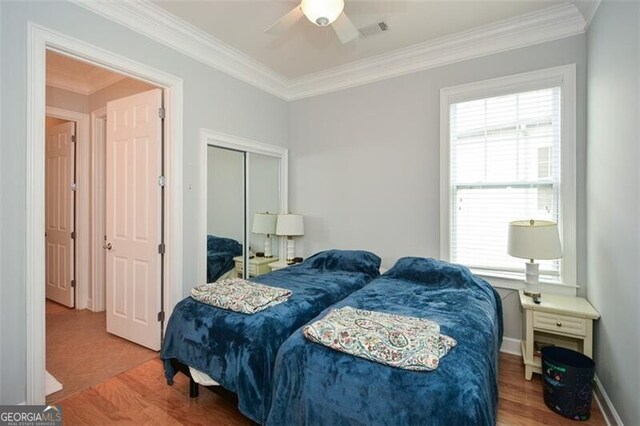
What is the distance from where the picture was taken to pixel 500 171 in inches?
114

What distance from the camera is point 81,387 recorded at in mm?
2336

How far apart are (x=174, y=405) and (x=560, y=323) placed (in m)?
2.88

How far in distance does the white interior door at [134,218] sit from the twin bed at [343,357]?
89 centimetres

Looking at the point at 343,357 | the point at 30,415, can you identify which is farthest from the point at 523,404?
the point at 30,415

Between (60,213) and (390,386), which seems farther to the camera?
(60,213)

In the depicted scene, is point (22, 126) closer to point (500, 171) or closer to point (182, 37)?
point (182, 37)

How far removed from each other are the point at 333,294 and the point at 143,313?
187 centimetres

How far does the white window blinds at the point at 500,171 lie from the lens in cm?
271

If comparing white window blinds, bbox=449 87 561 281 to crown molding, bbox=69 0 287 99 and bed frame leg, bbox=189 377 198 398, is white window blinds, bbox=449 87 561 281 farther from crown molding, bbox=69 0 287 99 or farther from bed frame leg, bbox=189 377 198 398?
bed frame leg, bbox=189 377 198 398

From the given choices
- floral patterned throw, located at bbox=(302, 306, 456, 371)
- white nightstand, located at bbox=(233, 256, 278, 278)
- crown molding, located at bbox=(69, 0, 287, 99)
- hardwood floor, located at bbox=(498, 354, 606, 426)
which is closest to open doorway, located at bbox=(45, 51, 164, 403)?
crown molding, located at bbox=(69, 0, 287, 99)

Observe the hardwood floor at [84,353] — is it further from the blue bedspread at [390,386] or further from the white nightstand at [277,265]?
the blue bedspread at [390,386]

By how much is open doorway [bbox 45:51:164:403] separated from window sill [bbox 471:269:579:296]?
311 cm

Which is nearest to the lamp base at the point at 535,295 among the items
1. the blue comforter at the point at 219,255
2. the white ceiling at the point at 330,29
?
the white ceiling at the point at 330,29

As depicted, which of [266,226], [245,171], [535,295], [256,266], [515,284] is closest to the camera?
[535,295]
